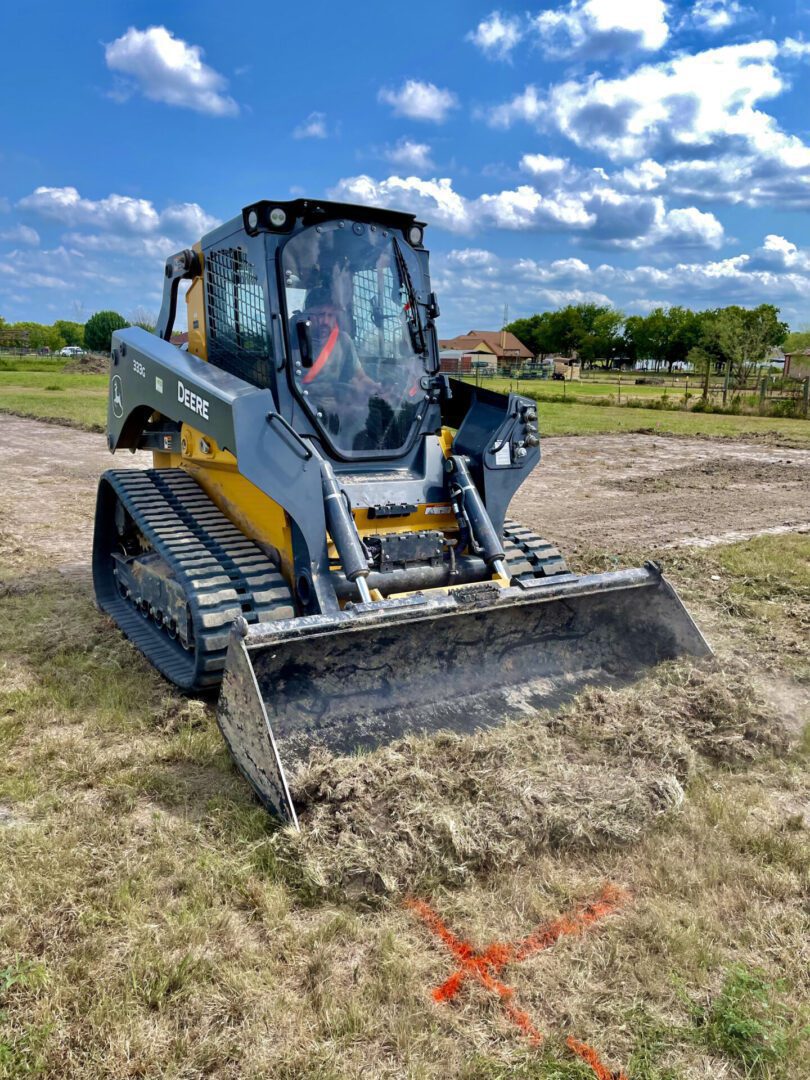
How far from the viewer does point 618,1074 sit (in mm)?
2322

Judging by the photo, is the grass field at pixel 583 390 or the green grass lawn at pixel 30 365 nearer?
the grass field at pixel 583 390

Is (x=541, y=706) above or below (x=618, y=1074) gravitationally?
above

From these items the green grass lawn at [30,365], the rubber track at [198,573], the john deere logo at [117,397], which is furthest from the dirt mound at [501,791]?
the green grass lawn at [30,365]

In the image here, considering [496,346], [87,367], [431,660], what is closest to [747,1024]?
[431,660]

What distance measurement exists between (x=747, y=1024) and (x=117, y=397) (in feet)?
18.7

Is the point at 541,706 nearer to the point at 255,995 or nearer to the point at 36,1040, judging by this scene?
the point at 255,995

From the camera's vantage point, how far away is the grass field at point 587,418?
2147cm

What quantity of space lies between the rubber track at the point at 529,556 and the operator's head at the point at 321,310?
1.86 meters

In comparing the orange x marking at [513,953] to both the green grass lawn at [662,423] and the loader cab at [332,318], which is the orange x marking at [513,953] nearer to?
the loader cab at [332,318]

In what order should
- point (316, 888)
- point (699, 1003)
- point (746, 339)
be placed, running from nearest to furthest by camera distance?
point (699, 1003) → point (316, 888) → point (746, 339)

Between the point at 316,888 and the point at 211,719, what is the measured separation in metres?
1.57

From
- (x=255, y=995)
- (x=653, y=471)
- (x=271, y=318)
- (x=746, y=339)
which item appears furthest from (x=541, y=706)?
(x=746, y=339)

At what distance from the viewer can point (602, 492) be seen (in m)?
12.7

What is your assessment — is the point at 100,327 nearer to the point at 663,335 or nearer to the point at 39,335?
the point at 39,335
